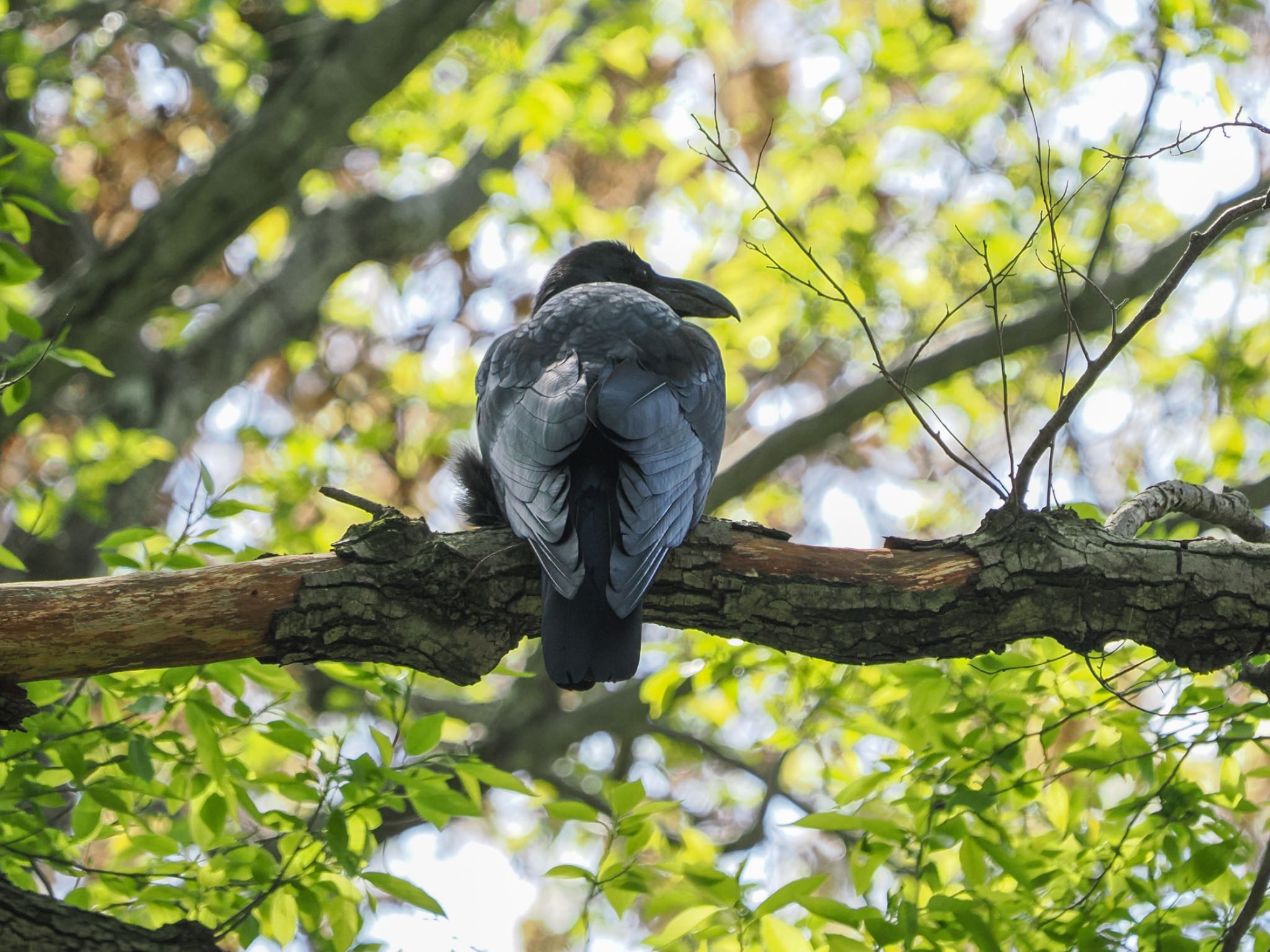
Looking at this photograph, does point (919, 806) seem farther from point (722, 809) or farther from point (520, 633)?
point (722, 809)

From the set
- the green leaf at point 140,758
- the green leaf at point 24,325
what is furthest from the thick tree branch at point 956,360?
the green leaf at point 140,758

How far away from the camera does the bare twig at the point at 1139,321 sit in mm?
2646

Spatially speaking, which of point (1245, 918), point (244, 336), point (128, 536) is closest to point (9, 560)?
point (128, 536)

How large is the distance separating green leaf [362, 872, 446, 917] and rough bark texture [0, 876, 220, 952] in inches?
18.5

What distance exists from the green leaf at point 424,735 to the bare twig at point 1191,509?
191cm

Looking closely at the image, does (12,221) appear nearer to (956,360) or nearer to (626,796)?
(626,796)

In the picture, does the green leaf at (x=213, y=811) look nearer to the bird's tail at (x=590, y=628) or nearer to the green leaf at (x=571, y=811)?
the green leaf at (x=571, y=811)

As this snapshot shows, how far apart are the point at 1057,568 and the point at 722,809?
684cm

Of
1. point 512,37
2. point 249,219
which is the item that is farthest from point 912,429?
point 249,219

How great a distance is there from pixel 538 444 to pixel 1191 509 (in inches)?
79.8

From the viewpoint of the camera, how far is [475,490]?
4.07 meters

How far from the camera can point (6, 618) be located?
2.70 metres

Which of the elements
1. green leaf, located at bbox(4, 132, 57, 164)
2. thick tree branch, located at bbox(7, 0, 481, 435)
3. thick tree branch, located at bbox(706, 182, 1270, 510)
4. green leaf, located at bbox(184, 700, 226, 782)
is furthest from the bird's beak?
green leaf, located at bbox(184, 700, 226, 782)

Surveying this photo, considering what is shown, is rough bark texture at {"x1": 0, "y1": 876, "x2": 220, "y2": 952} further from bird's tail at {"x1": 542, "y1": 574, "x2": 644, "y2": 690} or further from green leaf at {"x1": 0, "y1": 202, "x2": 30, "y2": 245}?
green leaf at {"x1": 0, "y1": 202, "x2": 30, "y2": 245}
